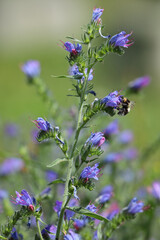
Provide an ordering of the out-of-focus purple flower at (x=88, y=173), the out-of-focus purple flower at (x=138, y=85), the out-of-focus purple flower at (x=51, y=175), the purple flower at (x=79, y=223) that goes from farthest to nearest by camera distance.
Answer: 1. the out-of-focus purple flower at (x=138, y=85)
2. the out-of-focus purple flower at (x=51, y=175)
3. the purple flower at (x=79, y=223)
4. the out-of-focus purple flower at (x=88, y=173)

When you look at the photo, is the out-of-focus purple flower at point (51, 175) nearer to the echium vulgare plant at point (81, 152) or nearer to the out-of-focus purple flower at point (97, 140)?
the echium vulgare plant at point (81, 152)

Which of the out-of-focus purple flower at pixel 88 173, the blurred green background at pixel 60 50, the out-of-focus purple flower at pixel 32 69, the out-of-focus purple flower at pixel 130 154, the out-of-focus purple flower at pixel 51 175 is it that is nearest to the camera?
the out-of-focus purple flower at pixel 88 173

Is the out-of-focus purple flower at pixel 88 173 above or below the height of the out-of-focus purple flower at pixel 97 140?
below

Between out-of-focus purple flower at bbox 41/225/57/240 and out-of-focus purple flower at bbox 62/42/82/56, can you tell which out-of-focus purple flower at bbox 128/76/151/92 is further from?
out-of-focus purple flower at bbox 41/225/57/240

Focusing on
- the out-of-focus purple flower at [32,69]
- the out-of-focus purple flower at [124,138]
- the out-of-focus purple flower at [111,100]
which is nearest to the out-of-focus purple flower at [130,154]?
the out-of-focus purple flower at [124,138]

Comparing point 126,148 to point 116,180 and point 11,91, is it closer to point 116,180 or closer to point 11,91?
point 116,180

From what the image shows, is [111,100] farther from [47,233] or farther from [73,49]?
[47,233]

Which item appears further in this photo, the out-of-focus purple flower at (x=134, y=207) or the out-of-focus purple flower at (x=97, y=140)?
the out-of-focus purple flower at (x=134, y=207)

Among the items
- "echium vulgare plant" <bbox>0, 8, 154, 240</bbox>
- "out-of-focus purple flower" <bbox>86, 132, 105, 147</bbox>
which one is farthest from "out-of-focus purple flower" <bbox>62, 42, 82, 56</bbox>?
"out-of-focus purple flower" <bbox>86, 132, 105, 147</bbox>
